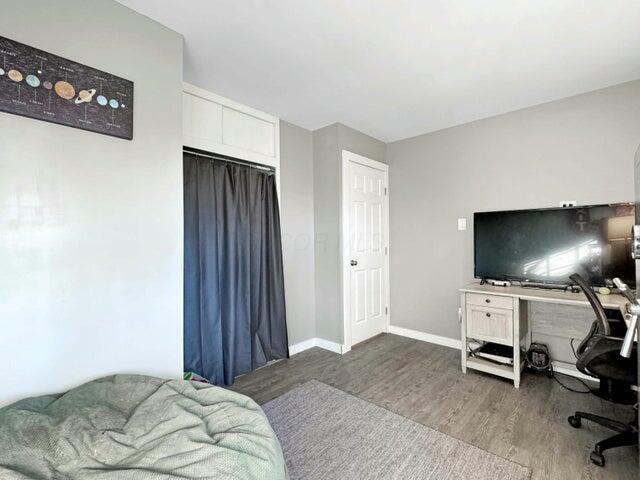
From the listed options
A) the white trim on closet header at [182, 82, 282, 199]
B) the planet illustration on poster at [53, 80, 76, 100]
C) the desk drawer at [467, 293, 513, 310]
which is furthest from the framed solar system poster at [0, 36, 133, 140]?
the desk drawer at [467, 293, 513, 310]

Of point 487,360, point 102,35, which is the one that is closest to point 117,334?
point 102,35

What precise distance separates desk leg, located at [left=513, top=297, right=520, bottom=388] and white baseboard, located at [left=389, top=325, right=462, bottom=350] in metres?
0.82

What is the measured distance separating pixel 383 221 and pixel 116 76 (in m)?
3.02

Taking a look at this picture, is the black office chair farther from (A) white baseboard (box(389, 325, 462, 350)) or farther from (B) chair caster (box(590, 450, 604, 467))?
(A) white baseboard (box(389, 325, 462, 350))

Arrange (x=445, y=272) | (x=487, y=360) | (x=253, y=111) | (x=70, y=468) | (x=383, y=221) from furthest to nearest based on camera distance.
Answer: (x=383, y=221)
(x=445, y=272)
(x=253, y=111)
(x=487, y=360)
(x=70, y=468)

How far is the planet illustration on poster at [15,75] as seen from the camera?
4.25ft

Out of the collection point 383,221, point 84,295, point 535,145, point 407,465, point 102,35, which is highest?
point 102,35

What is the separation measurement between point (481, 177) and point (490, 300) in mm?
1363

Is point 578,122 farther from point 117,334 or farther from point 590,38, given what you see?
point 117,334

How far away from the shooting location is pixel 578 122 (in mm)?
2621

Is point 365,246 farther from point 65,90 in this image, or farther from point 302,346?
point 65,90

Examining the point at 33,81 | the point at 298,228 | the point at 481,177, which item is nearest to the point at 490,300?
the point at 481,177

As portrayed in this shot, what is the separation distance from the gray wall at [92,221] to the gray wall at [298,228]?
1.44 metres

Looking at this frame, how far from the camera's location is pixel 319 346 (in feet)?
11.3
